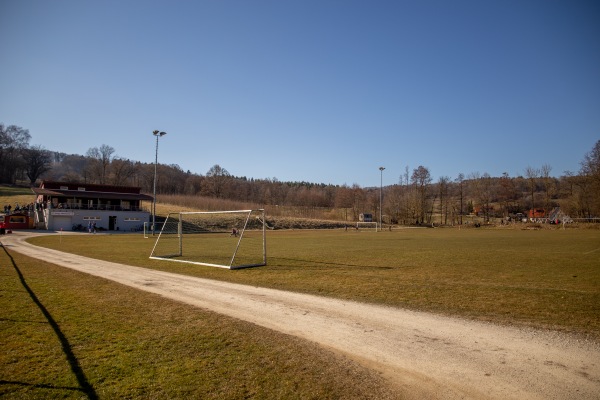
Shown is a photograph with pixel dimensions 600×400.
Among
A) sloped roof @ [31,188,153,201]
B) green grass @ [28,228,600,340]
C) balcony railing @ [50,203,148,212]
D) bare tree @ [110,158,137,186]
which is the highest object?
bare tree @ [110,158,137,186]

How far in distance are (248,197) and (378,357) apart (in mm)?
138748

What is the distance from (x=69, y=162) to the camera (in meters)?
197

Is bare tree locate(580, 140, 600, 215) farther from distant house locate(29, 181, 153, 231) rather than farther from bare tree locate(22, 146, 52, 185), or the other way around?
bare tree locate(22, 146, 52, 185)

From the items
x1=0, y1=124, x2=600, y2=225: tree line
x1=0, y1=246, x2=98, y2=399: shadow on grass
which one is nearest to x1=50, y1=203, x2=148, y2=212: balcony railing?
x1=0, y1=124, x2=600, y2=225: tree line

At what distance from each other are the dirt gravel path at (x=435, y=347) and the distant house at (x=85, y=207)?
200ft

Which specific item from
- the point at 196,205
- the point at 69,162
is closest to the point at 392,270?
the point at 196,205

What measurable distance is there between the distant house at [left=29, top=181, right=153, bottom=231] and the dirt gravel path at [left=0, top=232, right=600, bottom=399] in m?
60.9

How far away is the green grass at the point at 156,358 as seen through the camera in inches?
197

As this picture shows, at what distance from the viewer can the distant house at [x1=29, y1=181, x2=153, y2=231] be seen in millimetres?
60875

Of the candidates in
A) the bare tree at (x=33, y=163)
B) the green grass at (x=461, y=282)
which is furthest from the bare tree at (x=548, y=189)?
the bare tree at (x=33, y=163)

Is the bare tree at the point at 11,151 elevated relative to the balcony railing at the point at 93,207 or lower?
elevated

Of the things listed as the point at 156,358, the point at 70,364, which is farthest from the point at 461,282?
the point at 70,364

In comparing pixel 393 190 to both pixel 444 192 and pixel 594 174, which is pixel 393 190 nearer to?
pixel 444 192

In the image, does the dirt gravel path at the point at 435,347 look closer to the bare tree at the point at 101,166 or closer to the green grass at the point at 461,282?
the green grass at the point at 461,282
